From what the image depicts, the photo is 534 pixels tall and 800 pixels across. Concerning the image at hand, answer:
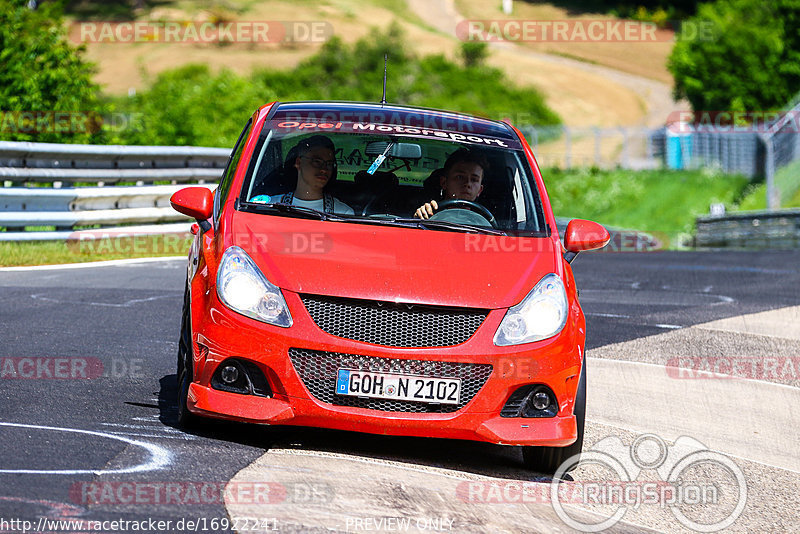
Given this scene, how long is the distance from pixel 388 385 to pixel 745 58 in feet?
169

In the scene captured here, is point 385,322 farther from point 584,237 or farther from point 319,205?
point 584,237

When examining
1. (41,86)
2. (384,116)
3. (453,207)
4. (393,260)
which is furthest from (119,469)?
(41,86)

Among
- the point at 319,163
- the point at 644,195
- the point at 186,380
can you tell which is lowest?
the point at 644,195

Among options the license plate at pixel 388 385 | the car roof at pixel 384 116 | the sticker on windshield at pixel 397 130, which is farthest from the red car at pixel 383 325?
the car roof at pixel 384 116

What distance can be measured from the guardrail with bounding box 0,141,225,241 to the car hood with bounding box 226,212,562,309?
8407 millimetres

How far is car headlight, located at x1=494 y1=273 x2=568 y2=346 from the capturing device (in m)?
5.68

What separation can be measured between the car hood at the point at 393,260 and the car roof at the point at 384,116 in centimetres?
109

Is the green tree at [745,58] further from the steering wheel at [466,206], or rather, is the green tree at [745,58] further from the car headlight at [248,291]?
the car headlight at [248,291]

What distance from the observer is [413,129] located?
280 inches

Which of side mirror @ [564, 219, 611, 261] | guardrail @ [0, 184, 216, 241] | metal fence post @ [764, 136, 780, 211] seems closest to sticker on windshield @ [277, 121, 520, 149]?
side mirror @ [564, 219, 611, 261]

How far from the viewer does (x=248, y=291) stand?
18.6 ft

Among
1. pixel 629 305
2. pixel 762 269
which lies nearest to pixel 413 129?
pixel 629 305

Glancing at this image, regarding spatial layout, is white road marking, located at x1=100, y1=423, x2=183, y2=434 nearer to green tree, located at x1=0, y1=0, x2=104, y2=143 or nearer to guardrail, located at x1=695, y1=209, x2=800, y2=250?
green tree, located at x1=0, y1=0, x2=104, y2=143

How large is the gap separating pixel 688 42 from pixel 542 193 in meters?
53.5
